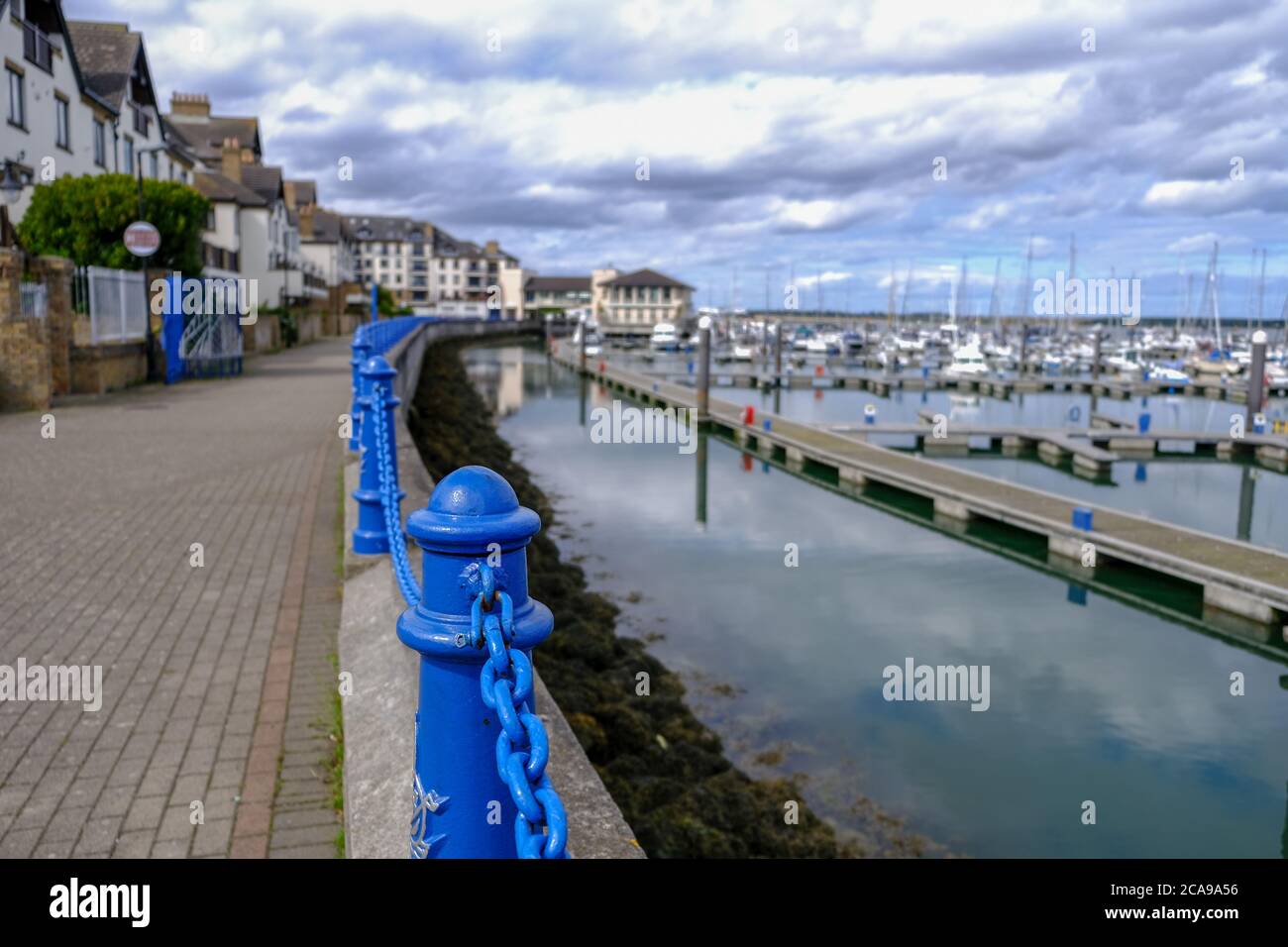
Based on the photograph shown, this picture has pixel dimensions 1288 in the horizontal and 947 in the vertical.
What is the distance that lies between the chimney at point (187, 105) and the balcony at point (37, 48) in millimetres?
36312

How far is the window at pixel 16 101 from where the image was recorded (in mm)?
27500

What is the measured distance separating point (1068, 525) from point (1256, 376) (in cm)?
2385

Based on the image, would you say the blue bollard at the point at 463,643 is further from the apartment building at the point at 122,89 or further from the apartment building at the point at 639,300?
the apartment building at the point at 639,300

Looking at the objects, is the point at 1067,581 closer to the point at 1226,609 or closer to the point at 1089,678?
the point at 1226,609

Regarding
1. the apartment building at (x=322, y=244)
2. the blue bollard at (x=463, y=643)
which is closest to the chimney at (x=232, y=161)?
the apartment building at (x=322, y=244)

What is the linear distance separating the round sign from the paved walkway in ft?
38.6

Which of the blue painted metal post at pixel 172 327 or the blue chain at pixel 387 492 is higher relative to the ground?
the blue painted metal post at pixel 172 327

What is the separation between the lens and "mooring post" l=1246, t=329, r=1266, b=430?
118ft

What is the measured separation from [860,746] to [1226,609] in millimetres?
7079

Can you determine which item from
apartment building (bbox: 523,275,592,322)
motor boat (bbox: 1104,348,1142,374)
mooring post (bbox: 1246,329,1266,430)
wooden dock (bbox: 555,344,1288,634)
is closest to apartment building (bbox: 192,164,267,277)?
wooden dock (bbox: 555,344,1288,634)

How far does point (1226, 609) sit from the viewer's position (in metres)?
14.9

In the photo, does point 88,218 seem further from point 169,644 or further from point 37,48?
point 169,644
